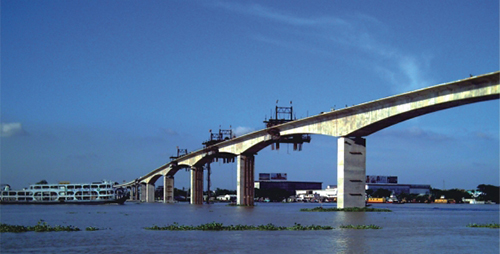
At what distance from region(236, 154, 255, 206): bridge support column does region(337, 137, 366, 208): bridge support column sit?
35702 millimetres

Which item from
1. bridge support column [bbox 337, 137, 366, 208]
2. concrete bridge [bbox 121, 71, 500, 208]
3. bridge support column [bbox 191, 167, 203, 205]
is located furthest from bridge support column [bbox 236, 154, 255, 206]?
bridge support column [bbox 337, 137, 366, 208]

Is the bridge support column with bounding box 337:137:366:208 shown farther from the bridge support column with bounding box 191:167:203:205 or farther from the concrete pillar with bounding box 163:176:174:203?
the concrete pillar with bounding box 163:176:174:203

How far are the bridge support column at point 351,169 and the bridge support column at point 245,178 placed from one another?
35702 mm

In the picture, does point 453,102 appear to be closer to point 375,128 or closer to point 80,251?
point 375,128

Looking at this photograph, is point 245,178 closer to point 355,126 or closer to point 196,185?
point 196,185

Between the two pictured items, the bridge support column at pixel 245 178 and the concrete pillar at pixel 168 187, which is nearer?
the bridge support column at pixel 245 178

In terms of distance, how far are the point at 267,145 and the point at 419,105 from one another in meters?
45.1

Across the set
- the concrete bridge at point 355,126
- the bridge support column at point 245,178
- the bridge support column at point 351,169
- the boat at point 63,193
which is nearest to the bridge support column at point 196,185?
the boat at point 63,193

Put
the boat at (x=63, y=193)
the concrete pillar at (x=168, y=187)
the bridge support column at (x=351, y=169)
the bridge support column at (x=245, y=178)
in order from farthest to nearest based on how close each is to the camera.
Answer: the concrete pillar at (x=168, y=187)
the boat at (x=63, y=193)
the bridge support column at (x=245, y=178)
the bridge support column at (x=351, y=169)

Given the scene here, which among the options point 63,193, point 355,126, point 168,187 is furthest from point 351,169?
point 168,187

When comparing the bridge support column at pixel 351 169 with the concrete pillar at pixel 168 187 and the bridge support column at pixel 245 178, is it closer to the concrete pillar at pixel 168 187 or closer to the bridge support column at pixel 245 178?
the bridge support column at pixel 245 178

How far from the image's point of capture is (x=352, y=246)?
33031mm

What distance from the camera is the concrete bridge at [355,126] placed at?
54.2 metres

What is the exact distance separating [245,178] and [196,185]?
128 ft
